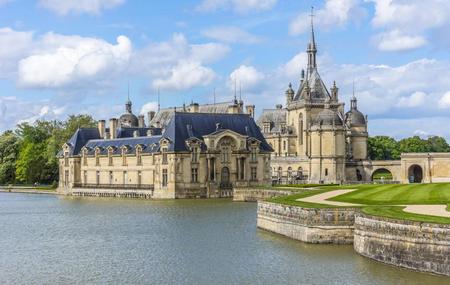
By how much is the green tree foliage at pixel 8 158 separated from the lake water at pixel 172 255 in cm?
7033

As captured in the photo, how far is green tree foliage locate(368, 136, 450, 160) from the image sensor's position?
138512 mm

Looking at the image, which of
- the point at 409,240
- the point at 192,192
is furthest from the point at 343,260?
the point at 192,192

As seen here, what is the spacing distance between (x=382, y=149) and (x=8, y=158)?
65347mm

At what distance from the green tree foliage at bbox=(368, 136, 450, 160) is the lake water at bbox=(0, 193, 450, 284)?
8428 centimetres

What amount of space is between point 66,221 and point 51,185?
6236cm

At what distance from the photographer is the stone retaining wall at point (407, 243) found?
29922mm

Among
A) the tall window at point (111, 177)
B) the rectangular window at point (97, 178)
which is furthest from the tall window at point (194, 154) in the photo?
the rectangular window at point (97, 178)

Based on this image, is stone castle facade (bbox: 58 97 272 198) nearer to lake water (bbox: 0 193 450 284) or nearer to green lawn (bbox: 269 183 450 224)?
lake water (bbox: 0 193 450 284)

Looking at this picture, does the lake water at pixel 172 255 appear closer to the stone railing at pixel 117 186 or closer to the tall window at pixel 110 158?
the stone railing at pixel 117 186

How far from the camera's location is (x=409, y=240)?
3138 centimetres

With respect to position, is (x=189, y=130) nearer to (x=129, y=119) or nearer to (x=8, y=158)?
(x=129, y=119)

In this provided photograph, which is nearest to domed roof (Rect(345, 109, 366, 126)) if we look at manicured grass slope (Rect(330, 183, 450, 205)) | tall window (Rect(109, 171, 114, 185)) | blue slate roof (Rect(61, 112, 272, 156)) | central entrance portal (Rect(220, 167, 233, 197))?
blue slate roof (Rect(61, 112, 272, 156))

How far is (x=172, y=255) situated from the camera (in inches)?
1474

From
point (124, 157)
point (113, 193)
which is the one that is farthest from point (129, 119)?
point (113, 193)
